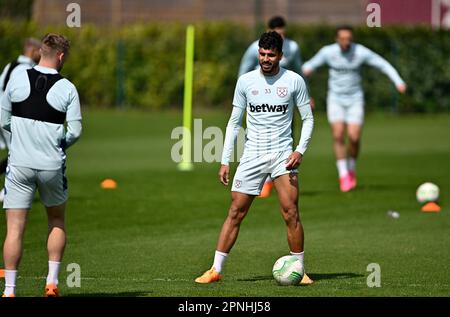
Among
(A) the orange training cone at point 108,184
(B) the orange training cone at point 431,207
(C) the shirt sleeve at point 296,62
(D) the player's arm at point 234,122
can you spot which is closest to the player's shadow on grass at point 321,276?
(D) the player's arm at point 234,122

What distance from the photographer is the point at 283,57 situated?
17.5 m

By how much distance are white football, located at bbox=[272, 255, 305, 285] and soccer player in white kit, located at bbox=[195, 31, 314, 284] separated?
→ 25 cm

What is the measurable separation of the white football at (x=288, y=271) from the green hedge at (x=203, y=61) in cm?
3000

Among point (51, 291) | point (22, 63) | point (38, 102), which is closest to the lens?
point (38, 102)

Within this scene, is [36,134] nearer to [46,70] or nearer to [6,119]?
[6,119]

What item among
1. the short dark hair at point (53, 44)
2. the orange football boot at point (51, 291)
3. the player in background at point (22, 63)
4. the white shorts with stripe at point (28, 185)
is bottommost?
the orange football boot at point (51, 291)

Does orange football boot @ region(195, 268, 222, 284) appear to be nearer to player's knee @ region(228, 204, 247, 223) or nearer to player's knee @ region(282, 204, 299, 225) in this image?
player's knee @ region(228, 204, 247, 223)

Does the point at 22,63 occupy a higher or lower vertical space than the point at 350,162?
higher

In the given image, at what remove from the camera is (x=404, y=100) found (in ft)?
133

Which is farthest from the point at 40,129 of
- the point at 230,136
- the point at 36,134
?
the point at 230,136

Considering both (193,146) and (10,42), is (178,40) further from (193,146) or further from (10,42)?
(193,146)

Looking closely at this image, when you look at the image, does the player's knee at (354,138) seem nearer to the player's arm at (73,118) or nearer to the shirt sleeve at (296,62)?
the shirt sleeve at (296,62)

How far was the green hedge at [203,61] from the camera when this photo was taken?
132ft

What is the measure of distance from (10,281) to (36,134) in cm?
130
